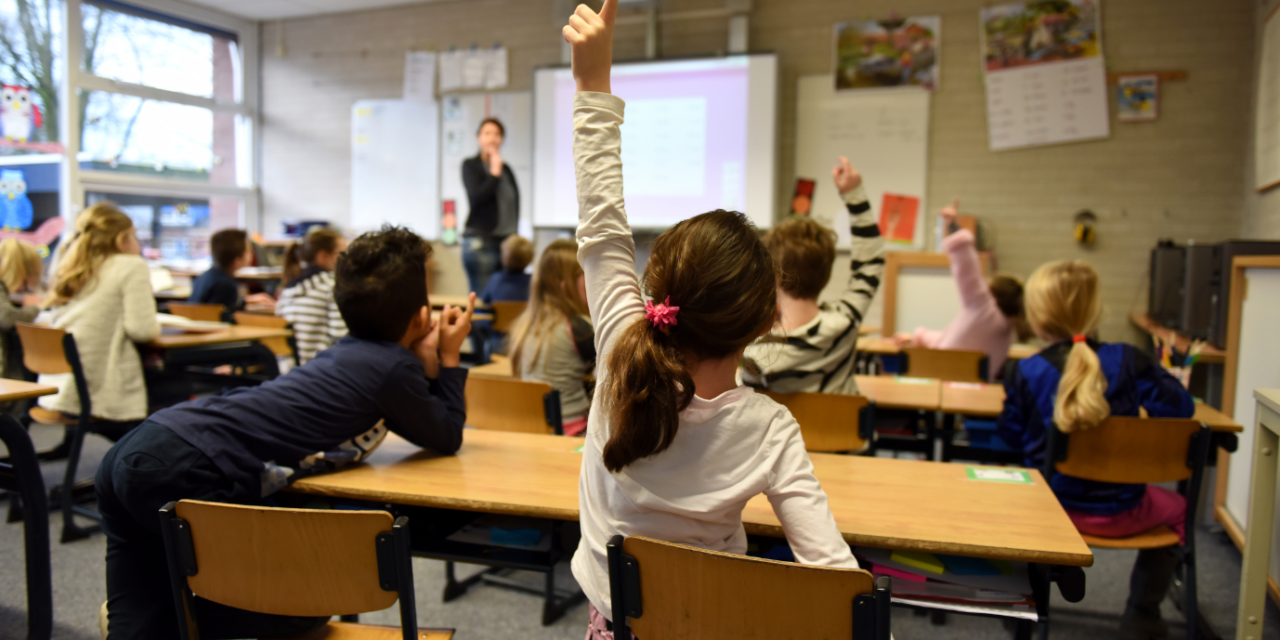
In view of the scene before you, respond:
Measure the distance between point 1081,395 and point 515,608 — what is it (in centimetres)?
158

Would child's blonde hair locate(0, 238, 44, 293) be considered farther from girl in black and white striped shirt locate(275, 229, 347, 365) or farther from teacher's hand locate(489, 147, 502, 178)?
teacher's hand locate(489, 147, 502, 178)

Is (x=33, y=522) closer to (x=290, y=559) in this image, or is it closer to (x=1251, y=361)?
(x=290, y=559)

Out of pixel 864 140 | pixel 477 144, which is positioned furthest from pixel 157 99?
pixel 864 140

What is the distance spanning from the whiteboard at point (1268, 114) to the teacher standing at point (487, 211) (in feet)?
15.1

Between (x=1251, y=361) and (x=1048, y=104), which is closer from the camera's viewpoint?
(x=1251, y=361)

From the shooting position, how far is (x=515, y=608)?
7.18 feet

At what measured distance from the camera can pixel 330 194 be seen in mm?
7191

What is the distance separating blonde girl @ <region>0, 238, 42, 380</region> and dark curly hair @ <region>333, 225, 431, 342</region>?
89.3 inches

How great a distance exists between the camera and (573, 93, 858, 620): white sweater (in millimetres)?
946

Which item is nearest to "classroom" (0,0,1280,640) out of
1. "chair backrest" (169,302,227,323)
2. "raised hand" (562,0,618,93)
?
"raised hand" (562,0,618,93)

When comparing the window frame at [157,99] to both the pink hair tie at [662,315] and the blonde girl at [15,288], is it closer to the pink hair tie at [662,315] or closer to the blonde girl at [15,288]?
the blonde girl at [15,288]

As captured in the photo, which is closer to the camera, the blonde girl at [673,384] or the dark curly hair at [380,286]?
the blonde girl at [673,384]

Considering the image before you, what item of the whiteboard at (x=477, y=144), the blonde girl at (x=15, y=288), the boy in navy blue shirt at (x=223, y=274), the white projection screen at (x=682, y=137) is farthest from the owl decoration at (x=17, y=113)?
the white projection screen at (x=682, y=137)

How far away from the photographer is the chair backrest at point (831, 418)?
1.84 meters
